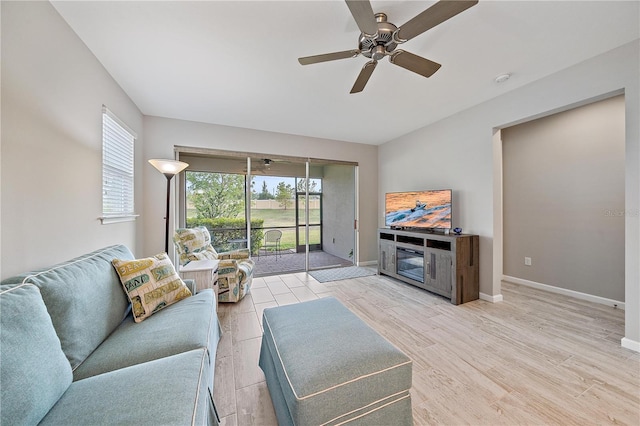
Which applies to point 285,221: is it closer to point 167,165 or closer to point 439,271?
point 167,165

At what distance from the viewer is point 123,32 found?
1.86 m

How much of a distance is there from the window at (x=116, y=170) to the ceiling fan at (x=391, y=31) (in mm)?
2215

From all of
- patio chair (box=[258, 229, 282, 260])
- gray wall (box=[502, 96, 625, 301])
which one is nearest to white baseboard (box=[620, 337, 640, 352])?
gray wall (box=[502, 96, 625, 301])

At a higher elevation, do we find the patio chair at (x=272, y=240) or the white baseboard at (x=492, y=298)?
the patio chair at (x=272, y=240)

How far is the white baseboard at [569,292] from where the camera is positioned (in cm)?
279

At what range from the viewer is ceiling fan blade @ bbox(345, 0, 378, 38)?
1.29 m

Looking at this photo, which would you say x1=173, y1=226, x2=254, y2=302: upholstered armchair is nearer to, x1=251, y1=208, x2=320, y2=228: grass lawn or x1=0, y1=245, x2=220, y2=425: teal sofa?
x1=251, y1=208, x2=320, y2=228: grass lawn

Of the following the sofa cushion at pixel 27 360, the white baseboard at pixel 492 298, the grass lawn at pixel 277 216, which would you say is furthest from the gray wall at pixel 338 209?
the sofa cushion at pixel 27 360

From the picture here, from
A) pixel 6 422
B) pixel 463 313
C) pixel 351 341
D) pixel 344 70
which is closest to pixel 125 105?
pixel 344 70

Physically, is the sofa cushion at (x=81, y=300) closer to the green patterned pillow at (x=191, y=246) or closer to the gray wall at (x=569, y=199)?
the green patterned pillow at (x=191, y=246)

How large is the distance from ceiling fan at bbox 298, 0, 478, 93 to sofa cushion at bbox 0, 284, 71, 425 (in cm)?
206

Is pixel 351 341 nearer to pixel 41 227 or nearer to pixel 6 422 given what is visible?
pixel 6 422

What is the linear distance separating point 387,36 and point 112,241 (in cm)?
324

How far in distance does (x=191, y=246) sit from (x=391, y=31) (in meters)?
3.21
